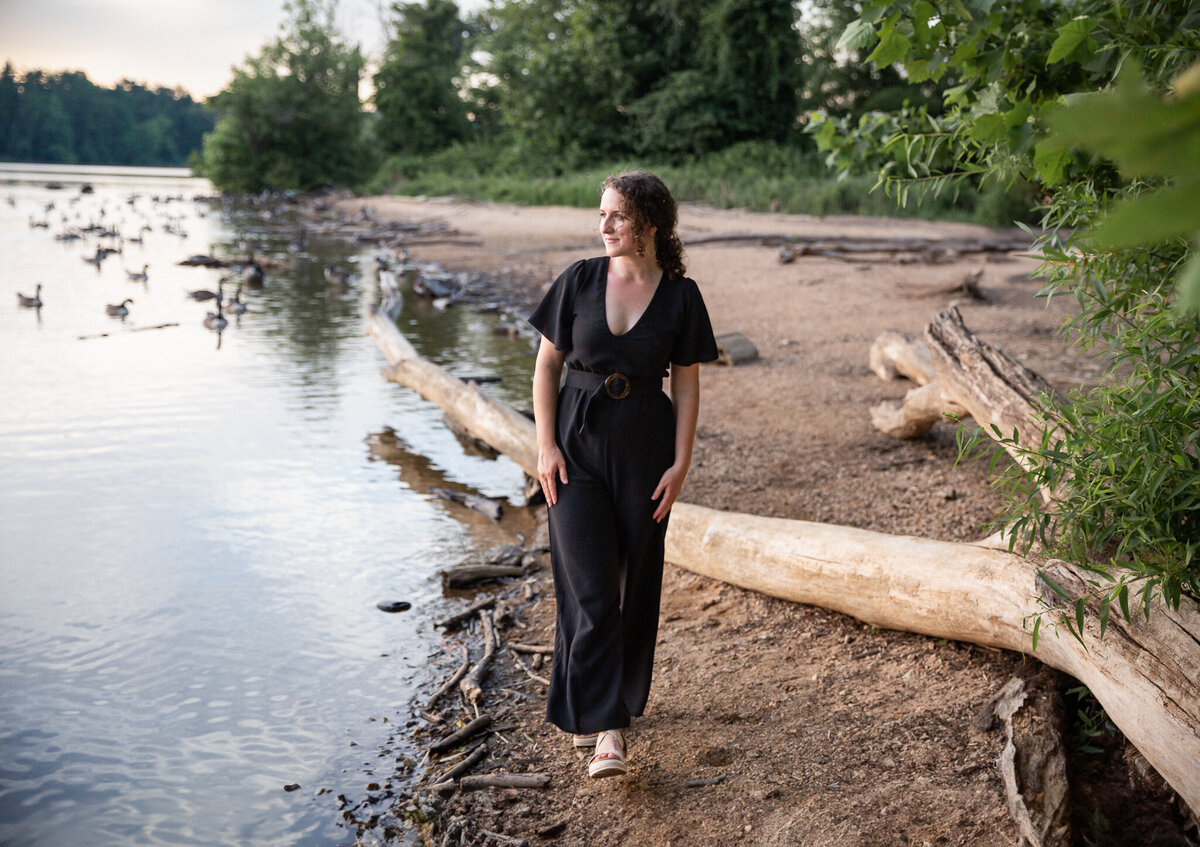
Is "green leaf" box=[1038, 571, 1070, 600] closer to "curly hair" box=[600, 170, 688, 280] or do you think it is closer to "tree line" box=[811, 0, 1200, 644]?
"tree line" box=[811, 0, 1200, 644]

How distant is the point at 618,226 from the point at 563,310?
359mm

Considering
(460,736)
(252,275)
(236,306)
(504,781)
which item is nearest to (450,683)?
(460,736)

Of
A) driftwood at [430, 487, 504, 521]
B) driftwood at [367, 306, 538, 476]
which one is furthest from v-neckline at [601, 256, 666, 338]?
driftwood at [430, 487, 504, 521]

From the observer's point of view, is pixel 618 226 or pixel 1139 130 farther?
pixel 618 226

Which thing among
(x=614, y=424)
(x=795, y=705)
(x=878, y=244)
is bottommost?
(x=795, y=705)

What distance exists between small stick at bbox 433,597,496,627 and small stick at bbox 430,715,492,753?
116cm

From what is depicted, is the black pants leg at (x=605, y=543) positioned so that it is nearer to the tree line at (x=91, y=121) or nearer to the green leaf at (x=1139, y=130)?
the green leaf at (x=1139, y=130)

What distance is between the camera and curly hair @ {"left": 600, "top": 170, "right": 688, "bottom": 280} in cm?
327

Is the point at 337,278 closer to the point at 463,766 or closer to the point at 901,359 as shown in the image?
the point at 901,359

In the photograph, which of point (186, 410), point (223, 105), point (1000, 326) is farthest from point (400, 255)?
point (223, 105)

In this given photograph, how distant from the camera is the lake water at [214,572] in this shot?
3959 millimetres

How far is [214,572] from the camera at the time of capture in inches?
237

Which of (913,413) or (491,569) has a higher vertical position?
(913,413)

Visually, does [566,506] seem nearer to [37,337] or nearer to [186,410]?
[186,410]
